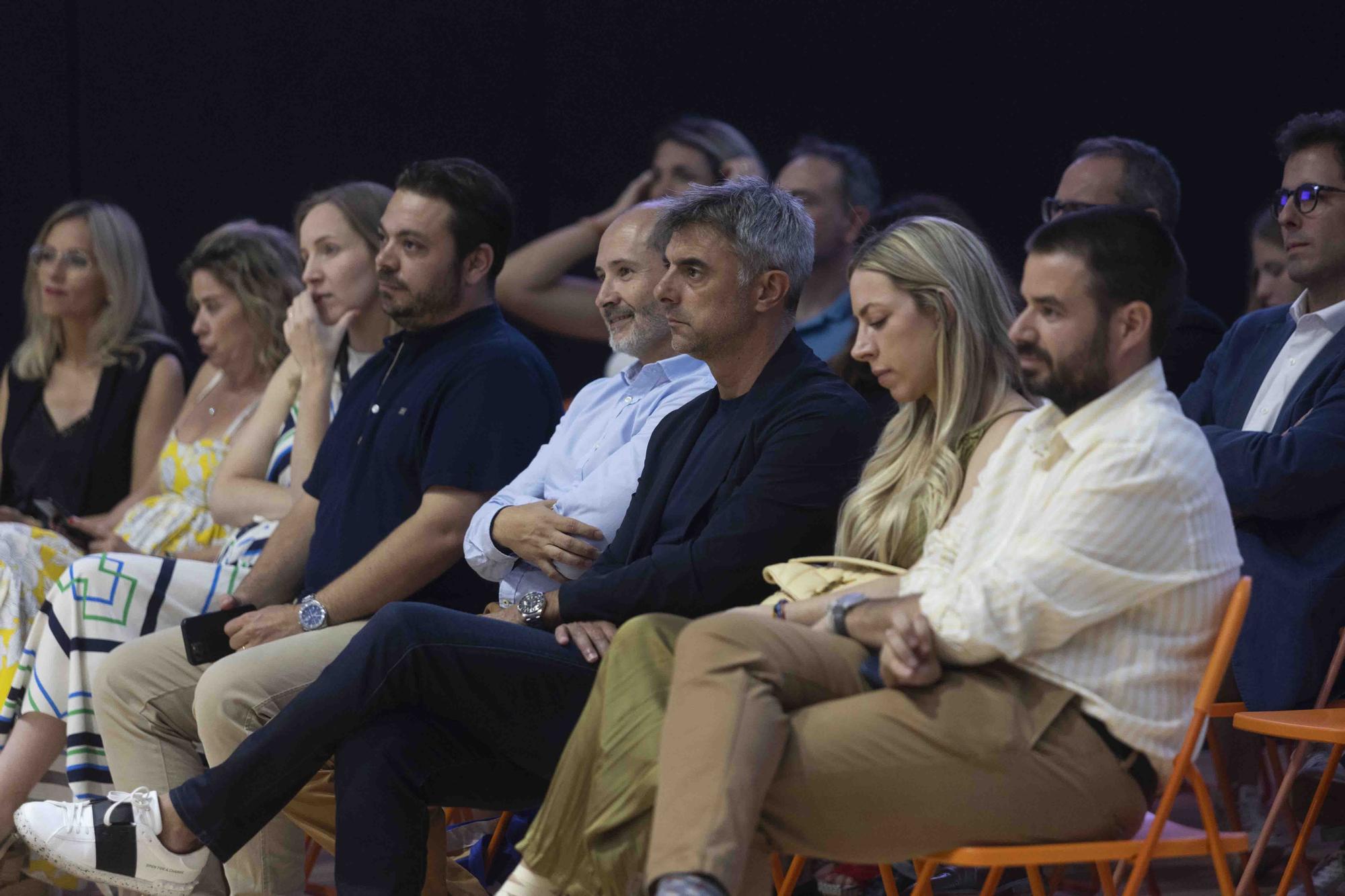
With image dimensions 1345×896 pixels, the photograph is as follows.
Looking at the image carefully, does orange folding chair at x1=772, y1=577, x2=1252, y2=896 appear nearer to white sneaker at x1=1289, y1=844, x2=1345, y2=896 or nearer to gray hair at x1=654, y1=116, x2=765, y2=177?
white sneaker at x1=1289, y1=844, x2=1345, y2=896

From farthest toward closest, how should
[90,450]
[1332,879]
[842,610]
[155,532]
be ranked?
[90,450]
[155,532]
[1332,879]
[842,610]

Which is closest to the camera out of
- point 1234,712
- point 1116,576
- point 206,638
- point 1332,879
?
point 1116,576

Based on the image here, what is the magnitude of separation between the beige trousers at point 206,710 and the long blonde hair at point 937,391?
1.07 m

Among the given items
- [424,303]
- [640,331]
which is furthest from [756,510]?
[424,303]

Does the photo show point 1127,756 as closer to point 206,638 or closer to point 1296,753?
point 1296,753

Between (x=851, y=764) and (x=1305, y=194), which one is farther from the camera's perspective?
(x=1305, y=194)

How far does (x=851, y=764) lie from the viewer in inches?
84.2

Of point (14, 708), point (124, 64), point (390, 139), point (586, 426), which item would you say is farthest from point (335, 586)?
point (124, 64)

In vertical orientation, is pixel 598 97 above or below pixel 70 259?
above

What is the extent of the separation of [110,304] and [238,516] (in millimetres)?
1221

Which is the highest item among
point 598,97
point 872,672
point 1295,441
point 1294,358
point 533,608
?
point 598,97

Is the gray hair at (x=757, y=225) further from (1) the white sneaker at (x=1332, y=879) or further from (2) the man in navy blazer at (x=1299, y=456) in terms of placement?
(1) the white sneaker at (x=1332, y=879)

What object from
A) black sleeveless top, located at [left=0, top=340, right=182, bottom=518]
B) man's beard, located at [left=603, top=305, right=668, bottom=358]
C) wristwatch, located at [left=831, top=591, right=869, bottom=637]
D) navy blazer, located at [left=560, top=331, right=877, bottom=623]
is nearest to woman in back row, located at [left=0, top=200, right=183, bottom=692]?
black sleeveless top, located at [left=0, top=340, right=182, bottom=518]

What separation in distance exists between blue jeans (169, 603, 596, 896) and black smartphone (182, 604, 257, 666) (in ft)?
2.03
